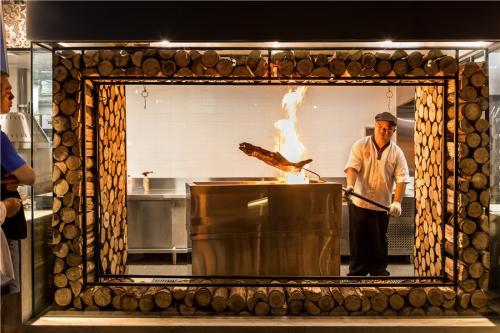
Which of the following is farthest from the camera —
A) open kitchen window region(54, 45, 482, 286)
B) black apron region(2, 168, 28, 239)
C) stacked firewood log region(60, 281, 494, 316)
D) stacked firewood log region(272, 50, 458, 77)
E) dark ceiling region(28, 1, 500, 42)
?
open kitchen window region(54, 45, 482, 286)

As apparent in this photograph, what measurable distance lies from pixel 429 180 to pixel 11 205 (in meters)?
3.38

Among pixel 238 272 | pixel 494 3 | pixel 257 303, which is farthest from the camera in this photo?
pixel 238 272

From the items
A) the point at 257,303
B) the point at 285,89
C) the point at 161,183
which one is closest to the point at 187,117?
the point at 161,183

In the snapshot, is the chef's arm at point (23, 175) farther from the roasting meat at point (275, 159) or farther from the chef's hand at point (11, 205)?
Result: the roasting meat at point (275, 159)

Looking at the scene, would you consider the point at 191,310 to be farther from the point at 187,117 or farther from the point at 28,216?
the point at 187,117

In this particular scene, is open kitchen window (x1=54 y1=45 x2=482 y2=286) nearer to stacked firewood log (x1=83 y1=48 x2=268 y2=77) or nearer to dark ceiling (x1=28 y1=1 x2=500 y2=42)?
stacked firewood log (x1=83 y1=48 x2=268 y2=77)

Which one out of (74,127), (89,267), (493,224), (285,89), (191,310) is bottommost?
(191,310)

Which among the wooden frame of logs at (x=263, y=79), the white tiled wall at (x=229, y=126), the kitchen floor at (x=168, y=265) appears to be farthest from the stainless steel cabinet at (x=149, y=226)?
the wooden frame of logs at (x=263, y=79)

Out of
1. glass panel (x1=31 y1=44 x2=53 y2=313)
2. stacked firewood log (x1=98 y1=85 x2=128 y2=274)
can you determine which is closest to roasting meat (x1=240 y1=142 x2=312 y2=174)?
stacked firewood log (x1=98 y1=85 x2=128 y2=274)

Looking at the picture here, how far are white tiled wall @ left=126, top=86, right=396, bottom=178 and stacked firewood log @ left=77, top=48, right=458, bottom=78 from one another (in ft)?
11.7

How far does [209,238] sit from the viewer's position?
3.75m

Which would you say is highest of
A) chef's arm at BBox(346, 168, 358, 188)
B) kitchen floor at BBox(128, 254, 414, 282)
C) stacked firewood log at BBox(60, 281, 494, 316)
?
chef's arm at BBox(346, 168, 358, 188)

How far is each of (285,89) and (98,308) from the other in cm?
455

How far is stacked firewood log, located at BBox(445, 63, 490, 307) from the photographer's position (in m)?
3.46
